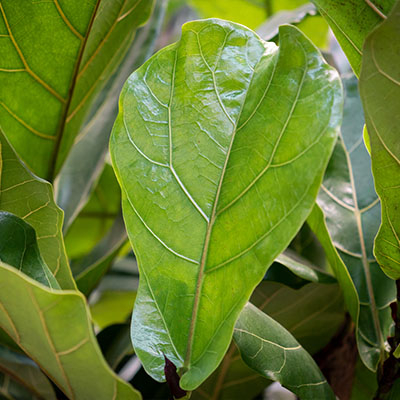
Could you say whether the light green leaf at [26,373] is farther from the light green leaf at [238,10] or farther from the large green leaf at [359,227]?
the light green leaf at [238,10]

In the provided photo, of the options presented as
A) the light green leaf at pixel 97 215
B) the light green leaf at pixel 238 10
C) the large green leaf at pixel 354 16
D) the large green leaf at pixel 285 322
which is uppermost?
the large green leaf at pixel 354 16

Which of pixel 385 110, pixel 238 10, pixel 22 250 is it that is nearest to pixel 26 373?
pixel 22 250

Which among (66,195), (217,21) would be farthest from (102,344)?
(217,21)

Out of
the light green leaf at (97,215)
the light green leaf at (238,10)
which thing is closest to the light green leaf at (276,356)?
the light green leaf at (97,215)

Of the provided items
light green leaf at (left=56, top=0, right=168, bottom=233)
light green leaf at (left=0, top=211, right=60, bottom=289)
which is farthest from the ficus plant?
light green leaf at (left=56, top=0, right=168, bottom=233)

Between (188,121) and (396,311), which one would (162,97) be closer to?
(188,121)
